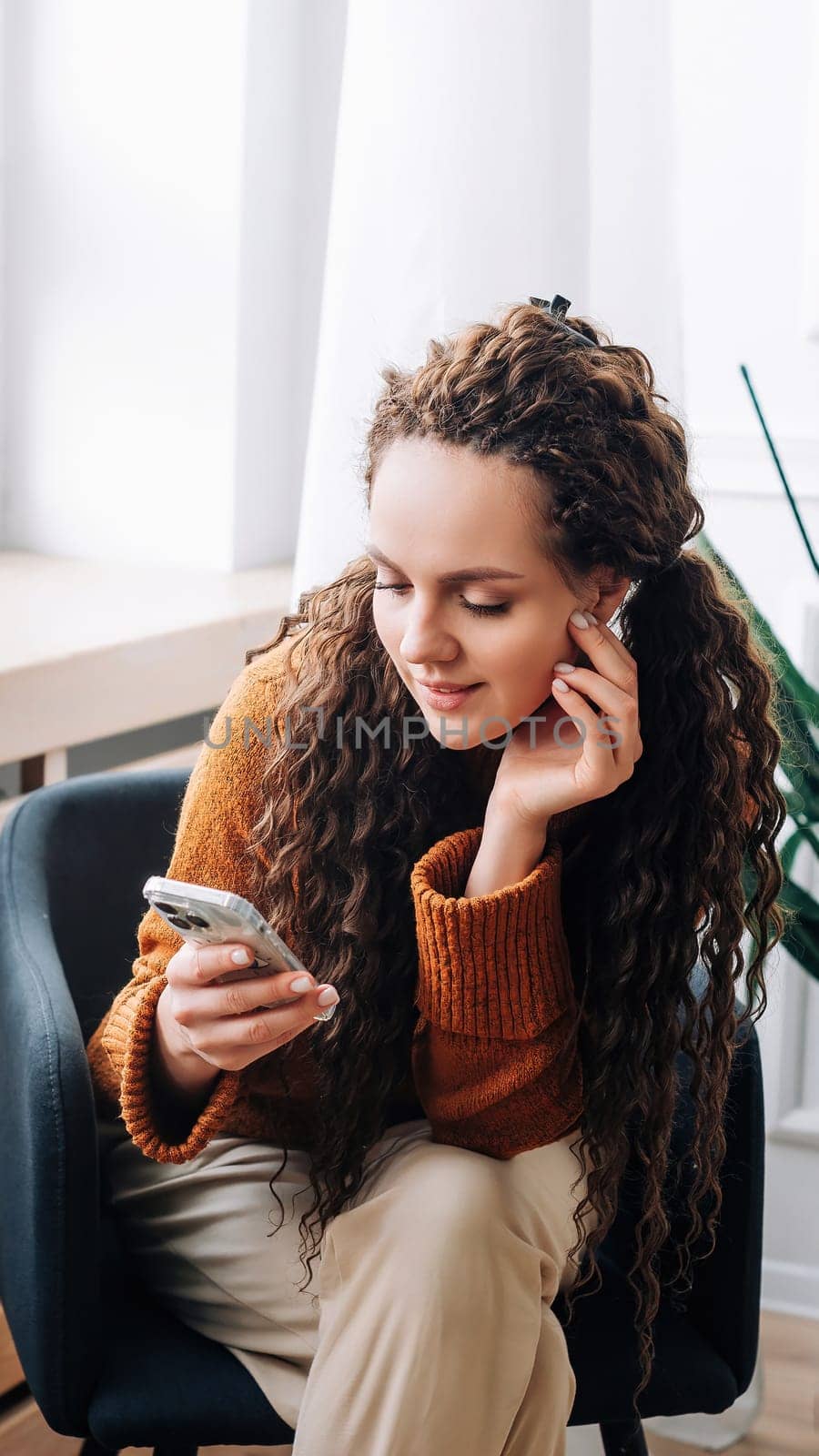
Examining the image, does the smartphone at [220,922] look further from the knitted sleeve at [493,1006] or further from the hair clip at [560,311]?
the hair clip at [560,311]

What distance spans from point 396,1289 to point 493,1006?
19 cm

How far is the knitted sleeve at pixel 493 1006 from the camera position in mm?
967

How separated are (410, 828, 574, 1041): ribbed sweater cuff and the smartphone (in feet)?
0.40

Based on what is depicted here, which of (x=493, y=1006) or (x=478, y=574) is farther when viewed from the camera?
(x=493, y=1006)

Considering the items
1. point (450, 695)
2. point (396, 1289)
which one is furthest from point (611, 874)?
point (396, 1289)

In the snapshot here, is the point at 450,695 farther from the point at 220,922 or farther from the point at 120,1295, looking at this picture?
the point at 120,1295

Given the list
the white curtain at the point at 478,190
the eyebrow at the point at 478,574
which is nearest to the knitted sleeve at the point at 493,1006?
the eyebrow at the point at 478,574

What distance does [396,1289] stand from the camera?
0.91 m

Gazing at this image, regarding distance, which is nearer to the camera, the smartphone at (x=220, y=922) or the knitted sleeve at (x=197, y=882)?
the smartphone at (x=220, y=922)

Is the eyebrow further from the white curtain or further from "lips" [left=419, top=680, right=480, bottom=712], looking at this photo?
the white curtain

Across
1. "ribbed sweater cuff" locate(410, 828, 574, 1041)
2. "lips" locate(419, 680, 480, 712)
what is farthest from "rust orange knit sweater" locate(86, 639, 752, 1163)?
"lips" locate(419, 680, 480, 712)

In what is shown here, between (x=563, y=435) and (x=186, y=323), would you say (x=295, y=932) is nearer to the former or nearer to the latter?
(x=563, y=435)

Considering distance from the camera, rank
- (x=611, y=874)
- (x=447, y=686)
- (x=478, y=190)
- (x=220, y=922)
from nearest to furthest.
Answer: (x=220, y=922) → (x=447, y=686) → (x=611, y=874) → (x=478, y=190)

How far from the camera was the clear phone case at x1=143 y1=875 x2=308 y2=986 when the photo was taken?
79 cm
